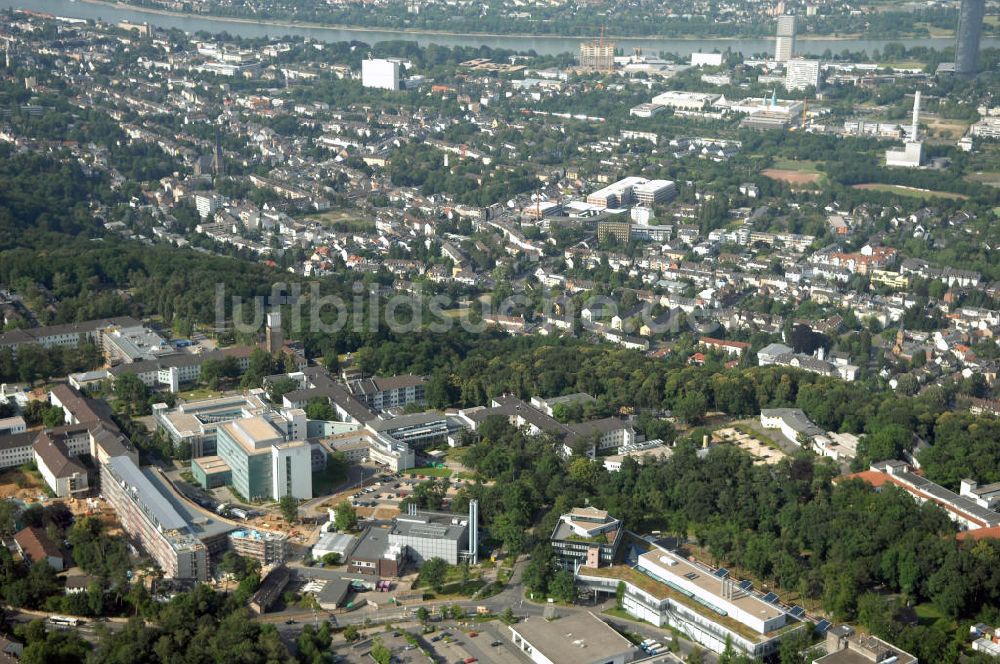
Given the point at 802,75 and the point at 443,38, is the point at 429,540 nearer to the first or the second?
the point at 802,75

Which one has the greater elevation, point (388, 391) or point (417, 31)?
point (417, 31)

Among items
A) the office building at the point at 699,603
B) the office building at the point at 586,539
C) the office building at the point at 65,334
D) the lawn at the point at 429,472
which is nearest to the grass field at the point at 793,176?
the office building at the point at 65,334

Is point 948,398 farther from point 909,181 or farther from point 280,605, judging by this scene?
point 909,181

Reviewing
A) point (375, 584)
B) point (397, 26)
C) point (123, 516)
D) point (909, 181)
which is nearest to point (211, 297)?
point (123, 516)

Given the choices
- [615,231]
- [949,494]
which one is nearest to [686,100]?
[615,231]

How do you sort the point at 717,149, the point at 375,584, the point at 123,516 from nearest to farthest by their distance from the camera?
1. the point at 375,584
2. the point at 123,516
3. the point at 717,149
